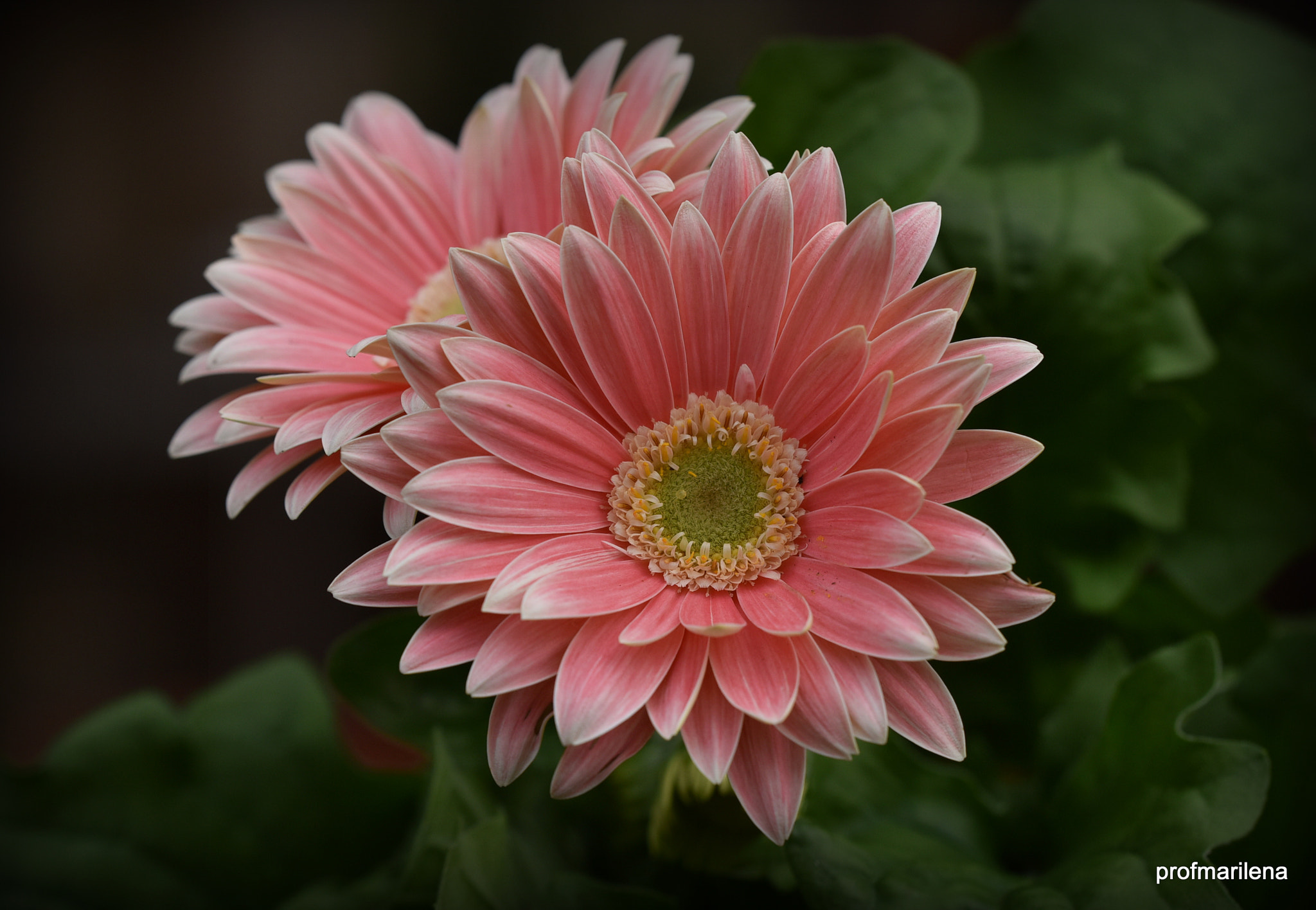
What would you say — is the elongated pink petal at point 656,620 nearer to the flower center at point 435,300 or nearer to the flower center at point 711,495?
the flower center at point 711,495

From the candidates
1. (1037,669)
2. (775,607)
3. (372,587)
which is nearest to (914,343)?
(775,607)

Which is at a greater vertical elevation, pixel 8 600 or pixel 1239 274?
pixel 1239 274

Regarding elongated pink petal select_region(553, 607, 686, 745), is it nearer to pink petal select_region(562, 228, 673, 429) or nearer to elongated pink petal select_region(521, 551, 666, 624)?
elongated pink petal select_region(521, 551, 666, 624)

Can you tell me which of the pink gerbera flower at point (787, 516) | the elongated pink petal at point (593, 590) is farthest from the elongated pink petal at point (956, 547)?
the elongated pink petal at point (593, 590)

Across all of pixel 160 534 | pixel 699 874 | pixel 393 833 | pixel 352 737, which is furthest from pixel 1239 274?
pixel 160 534

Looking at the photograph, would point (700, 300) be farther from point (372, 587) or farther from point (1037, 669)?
point (1037, 669)

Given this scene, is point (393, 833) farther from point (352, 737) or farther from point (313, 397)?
point (352, 737)
